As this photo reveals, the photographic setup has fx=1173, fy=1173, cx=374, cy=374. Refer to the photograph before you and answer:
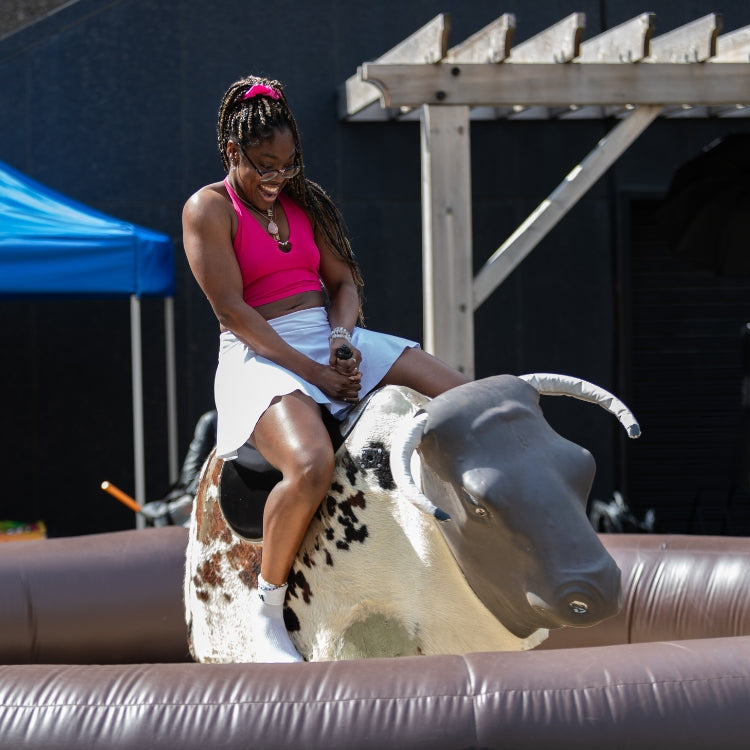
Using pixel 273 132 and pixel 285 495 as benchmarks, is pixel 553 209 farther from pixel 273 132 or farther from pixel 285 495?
pixel 285 495

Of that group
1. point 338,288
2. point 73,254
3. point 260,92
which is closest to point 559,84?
point 73,254

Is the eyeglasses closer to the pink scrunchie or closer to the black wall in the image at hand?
the pink scrunchie

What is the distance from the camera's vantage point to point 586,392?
2.82 m

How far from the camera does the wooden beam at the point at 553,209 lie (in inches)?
231

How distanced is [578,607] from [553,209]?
150 inches

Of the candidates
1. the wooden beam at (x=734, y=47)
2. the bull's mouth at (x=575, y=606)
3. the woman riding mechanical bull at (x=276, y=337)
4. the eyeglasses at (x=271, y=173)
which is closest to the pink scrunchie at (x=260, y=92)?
the woman riding mechanical bull at (x=276, y=337)

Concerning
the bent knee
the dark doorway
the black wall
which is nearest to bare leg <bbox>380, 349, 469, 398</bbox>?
the bent knee

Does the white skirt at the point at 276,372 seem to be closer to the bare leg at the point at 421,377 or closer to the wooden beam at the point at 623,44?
the bare leg at the point at 421,377

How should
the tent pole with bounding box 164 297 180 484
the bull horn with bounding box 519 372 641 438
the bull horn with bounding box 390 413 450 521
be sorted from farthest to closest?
1. the tent pole with bounding box 164 297 180 484
2. the bull horn with bounding box 519 372 641 438
3. the bull horn with bounding box 390 413 450 521

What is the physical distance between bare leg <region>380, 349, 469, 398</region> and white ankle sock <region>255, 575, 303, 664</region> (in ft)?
2.10

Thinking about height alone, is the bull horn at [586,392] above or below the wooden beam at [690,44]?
below

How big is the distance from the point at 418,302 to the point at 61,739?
6003 mm

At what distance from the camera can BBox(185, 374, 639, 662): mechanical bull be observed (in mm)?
2582

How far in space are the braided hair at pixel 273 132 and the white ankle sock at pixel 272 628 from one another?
3.10 feet
